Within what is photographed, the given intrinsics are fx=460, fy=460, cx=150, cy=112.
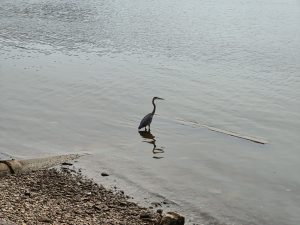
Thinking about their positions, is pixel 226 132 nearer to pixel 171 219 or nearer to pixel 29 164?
pixel 29 164

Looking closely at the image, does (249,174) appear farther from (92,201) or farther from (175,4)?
(175,4)

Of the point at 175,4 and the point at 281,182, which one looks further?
the point at 175,4

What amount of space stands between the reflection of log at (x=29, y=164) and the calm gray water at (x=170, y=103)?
0.84 metres

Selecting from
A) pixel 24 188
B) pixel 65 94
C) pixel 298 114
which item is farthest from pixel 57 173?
pixel 298 114

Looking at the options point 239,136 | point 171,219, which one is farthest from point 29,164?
point 239,136

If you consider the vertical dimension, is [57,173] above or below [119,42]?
below

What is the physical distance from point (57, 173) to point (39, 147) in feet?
10.9

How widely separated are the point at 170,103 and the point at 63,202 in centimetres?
1201

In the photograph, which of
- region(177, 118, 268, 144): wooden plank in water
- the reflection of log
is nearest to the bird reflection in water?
region(177, 118, 268, 144): wooden plank in water

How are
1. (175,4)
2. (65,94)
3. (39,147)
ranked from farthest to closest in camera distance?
(175,4), (65,94), (39,147)

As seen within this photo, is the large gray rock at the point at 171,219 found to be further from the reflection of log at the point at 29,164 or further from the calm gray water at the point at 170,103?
the reflection of log at the point at 29,164

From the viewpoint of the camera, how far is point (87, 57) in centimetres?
3198

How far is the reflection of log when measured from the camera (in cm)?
1375

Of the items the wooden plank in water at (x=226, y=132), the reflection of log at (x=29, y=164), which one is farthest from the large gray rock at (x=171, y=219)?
the wooden plank in water at (x=226, y=132)
